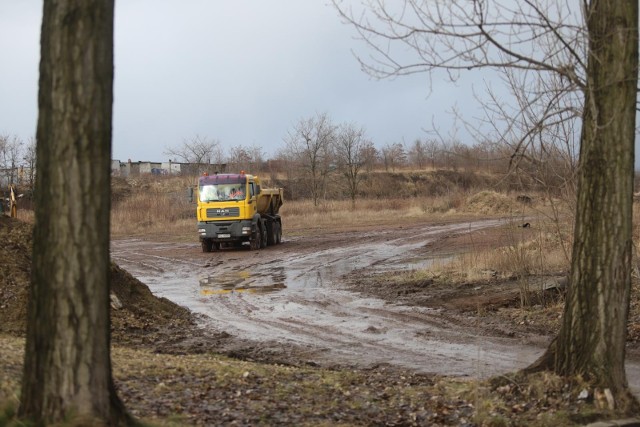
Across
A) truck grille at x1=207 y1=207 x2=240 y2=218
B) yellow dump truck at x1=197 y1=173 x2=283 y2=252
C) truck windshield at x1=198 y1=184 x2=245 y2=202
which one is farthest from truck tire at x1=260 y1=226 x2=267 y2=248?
truck windshield at x1=198 y1=184 x2=245 y2=202

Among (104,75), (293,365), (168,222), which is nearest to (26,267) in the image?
(293,365)

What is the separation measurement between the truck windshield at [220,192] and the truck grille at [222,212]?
1.52 feet

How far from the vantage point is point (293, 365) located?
1020 cm

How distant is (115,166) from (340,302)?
64.4 metres

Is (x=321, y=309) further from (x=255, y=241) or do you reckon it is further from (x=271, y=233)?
(x=271, y=233)

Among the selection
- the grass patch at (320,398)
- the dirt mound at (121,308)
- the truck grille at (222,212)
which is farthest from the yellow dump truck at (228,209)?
the grass patch at (320,398)

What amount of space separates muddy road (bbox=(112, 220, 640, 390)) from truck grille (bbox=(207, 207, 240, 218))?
1587mm

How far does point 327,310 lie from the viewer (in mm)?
15641

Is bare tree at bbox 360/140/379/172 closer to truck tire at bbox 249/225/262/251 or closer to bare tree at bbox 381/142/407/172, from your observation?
bare tree at bbox 381/142/407/172

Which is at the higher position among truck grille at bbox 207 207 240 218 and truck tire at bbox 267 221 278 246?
truck grille at bbox 207 207 240 218

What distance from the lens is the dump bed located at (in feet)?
102

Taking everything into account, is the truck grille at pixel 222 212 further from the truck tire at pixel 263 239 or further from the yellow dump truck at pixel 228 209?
the truck tire at pixel 263 239

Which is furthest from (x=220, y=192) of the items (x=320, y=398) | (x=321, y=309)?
(x=320, y=398)

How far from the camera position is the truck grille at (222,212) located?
95.2ft
